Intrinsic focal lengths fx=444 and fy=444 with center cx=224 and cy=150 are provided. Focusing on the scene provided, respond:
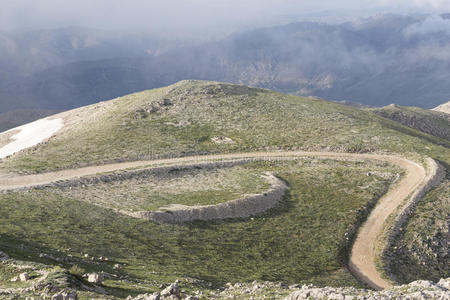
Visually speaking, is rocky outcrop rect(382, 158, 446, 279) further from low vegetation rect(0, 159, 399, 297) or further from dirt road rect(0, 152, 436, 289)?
low vegetation rect(0, 159, 399, 297)

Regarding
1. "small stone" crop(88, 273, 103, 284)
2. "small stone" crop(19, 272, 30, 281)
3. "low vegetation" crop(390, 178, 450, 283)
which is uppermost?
"small stone" crop(19, 272, 30, 281)

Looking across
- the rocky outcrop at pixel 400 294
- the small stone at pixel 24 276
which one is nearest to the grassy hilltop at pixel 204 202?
the small stone at pixel 24 276

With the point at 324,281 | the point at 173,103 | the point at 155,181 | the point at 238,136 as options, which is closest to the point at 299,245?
the point at 324,281

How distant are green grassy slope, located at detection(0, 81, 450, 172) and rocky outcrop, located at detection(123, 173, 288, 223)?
2906cm

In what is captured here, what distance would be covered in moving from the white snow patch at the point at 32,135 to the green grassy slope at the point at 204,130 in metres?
5.70

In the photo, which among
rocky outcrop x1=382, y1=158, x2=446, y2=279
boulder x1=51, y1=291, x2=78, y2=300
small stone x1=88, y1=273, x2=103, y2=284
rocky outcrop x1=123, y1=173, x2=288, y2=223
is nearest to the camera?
boulder x1=51, y1=291, x2=78, y2=300

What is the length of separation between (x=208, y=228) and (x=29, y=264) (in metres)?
25.9

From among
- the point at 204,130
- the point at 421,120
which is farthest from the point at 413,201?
the point at 421,120

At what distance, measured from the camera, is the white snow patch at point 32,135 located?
10294 centimetres

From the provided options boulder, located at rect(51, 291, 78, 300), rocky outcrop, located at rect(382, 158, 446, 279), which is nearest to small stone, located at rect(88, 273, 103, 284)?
boulder, located at rect(51, 291, 78, 300)

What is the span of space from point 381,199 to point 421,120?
4083 inches

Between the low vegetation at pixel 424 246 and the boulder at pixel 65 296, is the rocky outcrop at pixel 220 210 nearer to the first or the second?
the low vegetation at pixel 424 246

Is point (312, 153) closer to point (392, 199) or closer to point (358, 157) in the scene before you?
point (358, 157)

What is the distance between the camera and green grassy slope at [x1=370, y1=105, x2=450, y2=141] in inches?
5935
